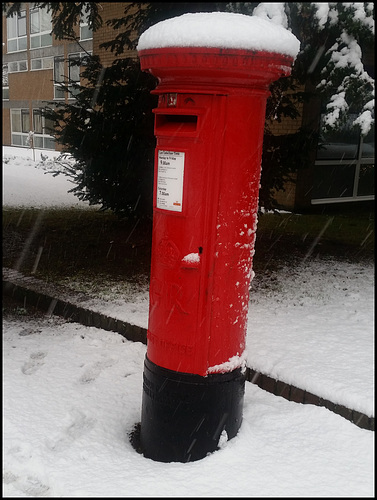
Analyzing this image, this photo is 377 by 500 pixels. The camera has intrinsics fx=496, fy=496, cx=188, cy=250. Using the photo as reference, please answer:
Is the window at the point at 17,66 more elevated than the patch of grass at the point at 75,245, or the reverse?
the window at the point at 17,66

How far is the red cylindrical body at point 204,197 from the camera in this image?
2389mm

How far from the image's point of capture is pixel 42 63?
86.0 ft

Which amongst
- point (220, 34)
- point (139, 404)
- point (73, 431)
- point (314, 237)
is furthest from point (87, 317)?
point (314, 237)

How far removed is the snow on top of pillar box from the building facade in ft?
13.7

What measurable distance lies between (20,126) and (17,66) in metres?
3.38

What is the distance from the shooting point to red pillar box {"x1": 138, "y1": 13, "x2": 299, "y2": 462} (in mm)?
2328

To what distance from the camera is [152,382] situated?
9.30ft

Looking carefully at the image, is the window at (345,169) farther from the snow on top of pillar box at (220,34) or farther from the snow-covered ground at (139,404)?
the snow on top of pillar box at (220,34)

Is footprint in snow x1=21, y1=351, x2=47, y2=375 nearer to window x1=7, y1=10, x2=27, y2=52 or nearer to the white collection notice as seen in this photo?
the white collection notice

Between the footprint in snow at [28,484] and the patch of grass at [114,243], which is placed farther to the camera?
the patch of grass at [114,243]

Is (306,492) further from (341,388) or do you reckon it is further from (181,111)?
(181,111)

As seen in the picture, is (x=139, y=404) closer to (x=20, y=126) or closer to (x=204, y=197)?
(x=204, y=197)

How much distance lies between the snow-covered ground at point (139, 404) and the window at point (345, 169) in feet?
21.0

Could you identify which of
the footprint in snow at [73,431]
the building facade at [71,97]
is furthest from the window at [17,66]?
the footprint in snow at [73,431]
